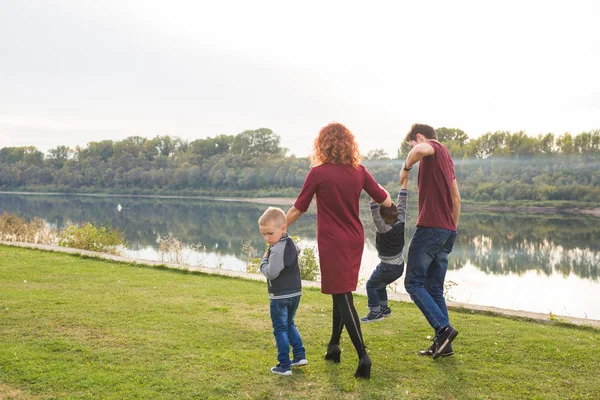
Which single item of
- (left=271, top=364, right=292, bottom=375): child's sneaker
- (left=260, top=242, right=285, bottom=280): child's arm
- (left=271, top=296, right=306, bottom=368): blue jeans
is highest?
(left=260, top=242, right=285, bottom=280): child's arm

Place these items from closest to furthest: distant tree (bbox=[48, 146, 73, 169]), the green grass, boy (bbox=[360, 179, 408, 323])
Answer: the green grass
boy (bbox=[360, 179, 408, 323])
distant tree (bbox=[48, 146, 73, 169])

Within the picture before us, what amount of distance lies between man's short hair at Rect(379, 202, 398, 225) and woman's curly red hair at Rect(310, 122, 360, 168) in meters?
0.65

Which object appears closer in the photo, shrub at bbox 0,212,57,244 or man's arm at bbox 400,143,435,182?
man's arm at bbox 400,143,435,182

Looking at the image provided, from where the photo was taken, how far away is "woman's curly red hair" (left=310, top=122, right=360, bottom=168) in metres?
3.81

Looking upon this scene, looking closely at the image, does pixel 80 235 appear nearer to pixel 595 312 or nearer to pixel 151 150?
pixel 595 312

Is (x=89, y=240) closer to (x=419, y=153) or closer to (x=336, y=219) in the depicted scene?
(x=336, y=219)

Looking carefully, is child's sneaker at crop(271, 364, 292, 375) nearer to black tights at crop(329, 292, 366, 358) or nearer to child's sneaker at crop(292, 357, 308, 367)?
child's sneaker at crop(292, 357, 308, 367)

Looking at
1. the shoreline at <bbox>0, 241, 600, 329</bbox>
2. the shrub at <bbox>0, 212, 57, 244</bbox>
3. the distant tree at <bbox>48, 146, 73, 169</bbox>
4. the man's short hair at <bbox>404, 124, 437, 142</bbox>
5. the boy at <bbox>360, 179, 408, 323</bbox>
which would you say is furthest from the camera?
the distant tree at <bbox>48, 146, 73, 169</bbox>

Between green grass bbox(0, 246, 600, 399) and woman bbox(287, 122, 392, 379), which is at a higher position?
woman bbox(287, 122, 392, 379)

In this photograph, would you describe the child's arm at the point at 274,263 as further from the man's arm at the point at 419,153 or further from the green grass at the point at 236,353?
the man's arm at the point at 419,153

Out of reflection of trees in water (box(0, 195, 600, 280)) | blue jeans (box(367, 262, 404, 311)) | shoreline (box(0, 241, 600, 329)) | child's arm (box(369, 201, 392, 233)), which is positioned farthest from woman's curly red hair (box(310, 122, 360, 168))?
reflection of trees in water (box(0, 195, 600, 280))

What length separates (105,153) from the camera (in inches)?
3531

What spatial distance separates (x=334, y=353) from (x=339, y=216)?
109cm

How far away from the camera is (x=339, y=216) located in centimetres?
381
